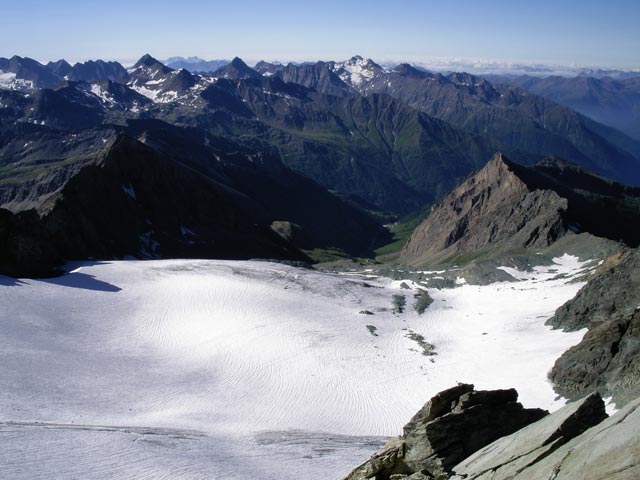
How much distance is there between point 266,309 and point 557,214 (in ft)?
278

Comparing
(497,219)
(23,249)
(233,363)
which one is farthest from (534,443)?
(497,219)

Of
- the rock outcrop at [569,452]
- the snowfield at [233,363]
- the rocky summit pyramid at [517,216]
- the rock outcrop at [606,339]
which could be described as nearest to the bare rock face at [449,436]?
the rock outcrop at [569,452]

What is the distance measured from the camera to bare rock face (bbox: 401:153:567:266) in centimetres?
12244

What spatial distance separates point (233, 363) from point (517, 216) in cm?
11914

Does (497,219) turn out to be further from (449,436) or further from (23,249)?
(449,436)

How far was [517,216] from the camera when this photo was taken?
14850 cm

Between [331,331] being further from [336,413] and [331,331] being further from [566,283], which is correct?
[566,283]

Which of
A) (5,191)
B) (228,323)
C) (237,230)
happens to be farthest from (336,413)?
(5,191)

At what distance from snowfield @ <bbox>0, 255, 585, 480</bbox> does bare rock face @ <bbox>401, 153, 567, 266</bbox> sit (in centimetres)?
5338

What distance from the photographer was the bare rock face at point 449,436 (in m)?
20.8

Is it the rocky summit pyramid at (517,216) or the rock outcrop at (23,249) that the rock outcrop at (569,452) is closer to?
the rock outcrop at (23,249)

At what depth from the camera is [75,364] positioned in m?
43.1

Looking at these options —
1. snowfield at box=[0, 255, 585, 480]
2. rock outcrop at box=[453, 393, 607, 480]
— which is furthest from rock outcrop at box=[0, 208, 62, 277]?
rock outcrop at box=[453, 393, 607, 480]

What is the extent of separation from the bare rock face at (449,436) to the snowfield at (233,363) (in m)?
9.64
